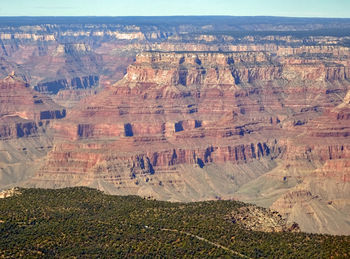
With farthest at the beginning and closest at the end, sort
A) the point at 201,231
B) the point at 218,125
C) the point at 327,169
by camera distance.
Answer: the point at 218,125 < the point at 327,169 < the point at 201,231

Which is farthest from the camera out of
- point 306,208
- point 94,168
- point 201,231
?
point 94,168

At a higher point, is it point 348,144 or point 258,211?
point 258,211

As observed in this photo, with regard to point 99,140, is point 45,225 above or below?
above

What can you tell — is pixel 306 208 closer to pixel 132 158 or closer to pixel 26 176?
pixel 132 158

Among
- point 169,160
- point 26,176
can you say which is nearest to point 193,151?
point 169,160

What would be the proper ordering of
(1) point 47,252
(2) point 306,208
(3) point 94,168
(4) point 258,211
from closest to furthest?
(1) point 47,252 → (4) point 258,211 → (2) point 306,208 → (3) point 94,168

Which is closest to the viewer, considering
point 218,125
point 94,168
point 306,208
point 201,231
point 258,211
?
point 201,231

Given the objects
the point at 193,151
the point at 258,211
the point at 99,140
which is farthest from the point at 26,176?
the point at 258,211

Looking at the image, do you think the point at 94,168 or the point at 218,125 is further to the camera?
the point at 218,125

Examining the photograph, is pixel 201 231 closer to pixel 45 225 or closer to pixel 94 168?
pixel 45 225
